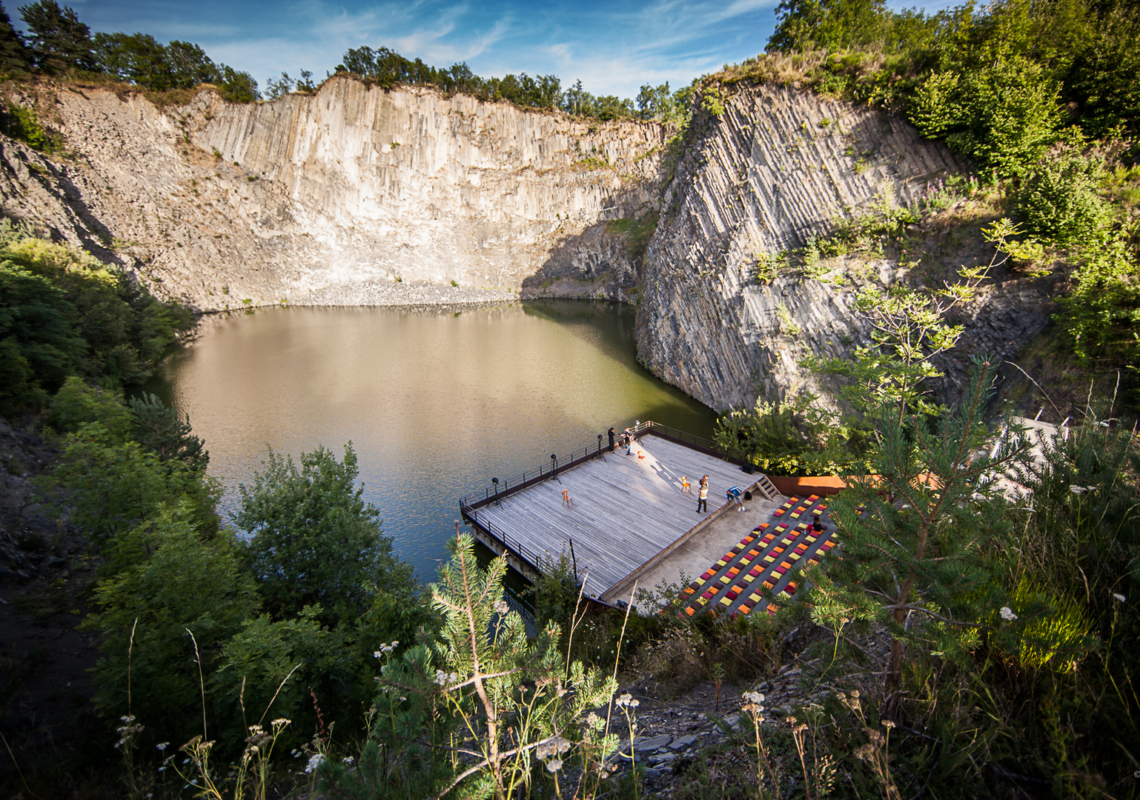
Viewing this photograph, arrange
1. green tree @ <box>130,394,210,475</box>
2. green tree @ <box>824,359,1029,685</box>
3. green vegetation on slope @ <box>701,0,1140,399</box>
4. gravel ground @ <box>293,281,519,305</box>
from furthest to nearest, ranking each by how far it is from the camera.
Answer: gravel ground @ <box>293,281,519,305</box> < green tree @ <box>130,394,210,475</box> < green vegetation on slope @ <box>701,0,1140,399</box> < green tree @ <box>824,359,1029,685</box>

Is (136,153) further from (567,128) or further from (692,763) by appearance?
(692,763)

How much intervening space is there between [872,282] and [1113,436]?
60.9 ft

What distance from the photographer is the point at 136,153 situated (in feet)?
187

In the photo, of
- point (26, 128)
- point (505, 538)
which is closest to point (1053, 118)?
point (505, 538)

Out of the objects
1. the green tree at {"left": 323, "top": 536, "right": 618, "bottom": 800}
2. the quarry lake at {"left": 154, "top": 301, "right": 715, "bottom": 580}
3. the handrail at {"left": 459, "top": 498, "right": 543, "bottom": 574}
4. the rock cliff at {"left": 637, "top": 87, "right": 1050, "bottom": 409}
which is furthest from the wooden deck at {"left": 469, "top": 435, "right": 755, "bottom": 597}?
the green tree at {"left": 323, "top": 536, "right": 618, "bottom": 800}

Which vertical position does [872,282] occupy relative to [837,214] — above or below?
below

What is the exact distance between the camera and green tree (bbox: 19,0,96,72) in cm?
5453

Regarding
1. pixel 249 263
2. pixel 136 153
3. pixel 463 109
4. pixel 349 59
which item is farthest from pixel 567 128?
pixel 136 153

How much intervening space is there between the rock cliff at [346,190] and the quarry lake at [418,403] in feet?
70.3

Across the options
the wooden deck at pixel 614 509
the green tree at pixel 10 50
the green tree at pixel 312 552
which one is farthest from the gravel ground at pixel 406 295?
the green tree at pixel 312 552

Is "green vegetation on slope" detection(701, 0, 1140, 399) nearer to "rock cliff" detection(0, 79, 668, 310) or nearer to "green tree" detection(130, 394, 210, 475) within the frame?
"green tree" detection(130, 394, 210, 475)

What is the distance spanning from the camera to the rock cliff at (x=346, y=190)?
185ft

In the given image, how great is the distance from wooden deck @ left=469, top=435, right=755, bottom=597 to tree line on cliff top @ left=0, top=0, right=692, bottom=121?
49.2 meters

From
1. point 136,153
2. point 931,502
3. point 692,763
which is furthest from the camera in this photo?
point 136,153
